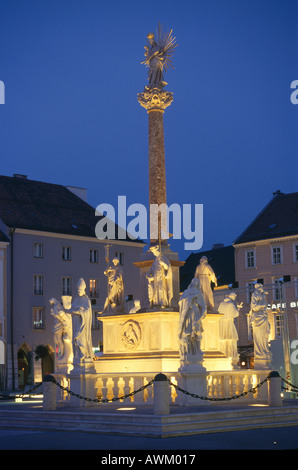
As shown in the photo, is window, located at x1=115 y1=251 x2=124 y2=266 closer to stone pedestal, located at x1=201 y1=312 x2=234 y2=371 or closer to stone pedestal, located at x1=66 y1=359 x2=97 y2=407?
stone pedestal, located at x1=201 y1=312 x2=234 y2=371

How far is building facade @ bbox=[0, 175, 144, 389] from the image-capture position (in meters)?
52.3

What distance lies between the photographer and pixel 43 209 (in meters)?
57.8

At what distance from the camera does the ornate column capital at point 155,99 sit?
25.8 m

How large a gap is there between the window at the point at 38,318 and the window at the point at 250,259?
52.3ft

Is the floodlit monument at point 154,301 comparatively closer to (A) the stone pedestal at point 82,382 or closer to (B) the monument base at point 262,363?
(A) the stone pedestal at point 82,382

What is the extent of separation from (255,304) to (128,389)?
16.0ft

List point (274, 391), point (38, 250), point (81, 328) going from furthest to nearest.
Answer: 1. point (38, 250)
2. point (81, 328)
3. point (274, 391)

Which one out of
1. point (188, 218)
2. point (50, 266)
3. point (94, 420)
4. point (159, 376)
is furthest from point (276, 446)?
point (50, 266)

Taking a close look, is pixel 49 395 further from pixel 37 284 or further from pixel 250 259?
pixel 250 259

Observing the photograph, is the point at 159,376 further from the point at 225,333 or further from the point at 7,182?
the point at 7,182

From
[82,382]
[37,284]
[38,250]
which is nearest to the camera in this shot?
[82,382]

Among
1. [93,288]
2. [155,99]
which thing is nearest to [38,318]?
[93,288]

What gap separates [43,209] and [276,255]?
16834mm

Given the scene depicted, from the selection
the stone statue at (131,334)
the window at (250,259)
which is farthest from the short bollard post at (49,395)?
the window at (250,259)
